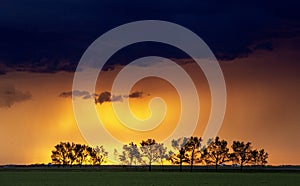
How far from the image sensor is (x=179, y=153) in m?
189

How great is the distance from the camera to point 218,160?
19538 centimetres

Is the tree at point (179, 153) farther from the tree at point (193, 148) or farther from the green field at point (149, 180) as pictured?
the green field at point (149, 180)

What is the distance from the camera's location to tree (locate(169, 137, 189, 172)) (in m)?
186

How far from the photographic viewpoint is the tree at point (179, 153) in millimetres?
185700

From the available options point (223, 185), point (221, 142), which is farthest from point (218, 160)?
point (223, 185)

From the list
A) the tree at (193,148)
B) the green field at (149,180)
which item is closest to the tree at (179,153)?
the tree at (193,148)

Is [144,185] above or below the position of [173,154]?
below

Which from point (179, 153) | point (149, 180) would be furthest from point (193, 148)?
point (149, 180)

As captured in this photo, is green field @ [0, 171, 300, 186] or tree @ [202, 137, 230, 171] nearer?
green field @ [0, 171, 300, 186]

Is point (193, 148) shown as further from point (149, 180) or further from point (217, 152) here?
point (149, 180)

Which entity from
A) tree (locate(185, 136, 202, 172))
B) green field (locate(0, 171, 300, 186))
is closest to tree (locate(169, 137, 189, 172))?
tree (locate(185, 136, 202, 172))

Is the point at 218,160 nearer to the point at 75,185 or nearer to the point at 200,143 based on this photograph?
the point at 200,143

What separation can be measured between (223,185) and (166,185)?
6580 mm

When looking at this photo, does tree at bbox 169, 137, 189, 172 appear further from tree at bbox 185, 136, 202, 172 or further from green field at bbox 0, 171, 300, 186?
green field at bbox 0, 171, 300, 186
